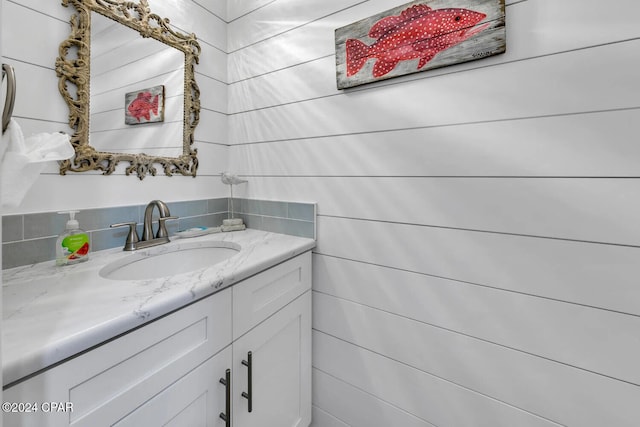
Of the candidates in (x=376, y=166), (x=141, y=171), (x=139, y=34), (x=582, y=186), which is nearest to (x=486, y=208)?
(x=582, y=186)

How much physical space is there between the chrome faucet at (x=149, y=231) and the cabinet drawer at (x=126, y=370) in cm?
54

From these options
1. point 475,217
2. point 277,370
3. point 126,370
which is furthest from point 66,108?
point 475,217

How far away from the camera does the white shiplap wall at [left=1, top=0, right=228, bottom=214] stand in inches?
34.3

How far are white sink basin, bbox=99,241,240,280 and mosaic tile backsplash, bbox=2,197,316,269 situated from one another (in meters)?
0.13

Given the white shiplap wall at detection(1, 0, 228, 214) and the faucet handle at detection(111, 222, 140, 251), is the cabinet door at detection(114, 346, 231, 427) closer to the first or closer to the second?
the faucet handle at detection(111, 222, 140, 251)

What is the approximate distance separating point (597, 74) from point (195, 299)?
1.16 metres

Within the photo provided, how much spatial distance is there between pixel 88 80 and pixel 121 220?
0.51m

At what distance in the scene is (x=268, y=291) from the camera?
99 cm

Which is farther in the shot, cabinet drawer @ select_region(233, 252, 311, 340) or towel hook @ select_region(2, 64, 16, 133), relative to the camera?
cabinet drawer @ select_region(233, 252, 311, 340)

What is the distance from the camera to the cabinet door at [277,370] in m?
0.89

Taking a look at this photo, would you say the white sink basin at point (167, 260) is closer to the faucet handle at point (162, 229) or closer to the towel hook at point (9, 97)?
the faucet handle at point (162, 229)

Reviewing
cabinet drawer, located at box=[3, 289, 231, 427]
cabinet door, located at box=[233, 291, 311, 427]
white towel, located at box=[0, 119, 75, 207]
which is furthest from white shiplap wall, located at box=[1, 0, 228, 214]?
cabinet door, located at box=[233, 291, 311, 427]

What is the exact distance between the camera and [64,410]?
507 mm

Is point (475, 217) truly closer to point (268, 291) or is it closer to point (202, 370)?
point (268, 291)
